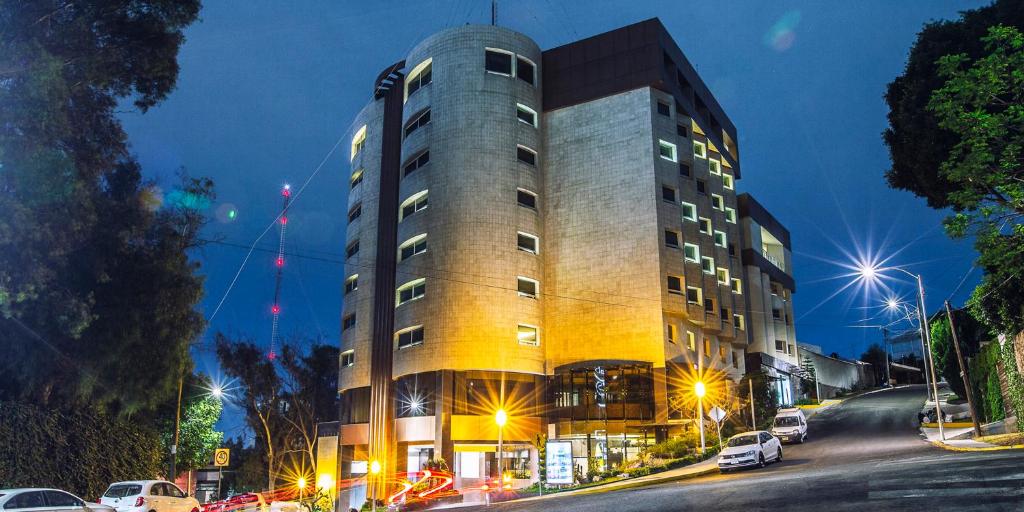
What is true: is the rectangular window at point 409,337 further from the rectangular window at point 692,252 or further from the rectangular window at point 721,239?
the rectangular window at point 721,239

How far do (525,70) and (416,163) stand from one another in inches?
454

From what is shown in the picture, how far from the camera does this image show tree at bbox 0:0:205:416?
62.3 feet

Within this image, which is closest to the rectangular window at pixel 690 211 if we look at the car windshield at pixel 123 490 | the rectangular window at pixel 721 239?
the rectangular window at pixel 721 239

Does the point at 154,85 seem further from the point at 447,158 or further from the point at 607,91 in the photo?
the point at 607,91

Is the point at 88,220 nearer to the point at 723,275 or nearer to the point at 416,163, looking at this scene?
the point at 416,163

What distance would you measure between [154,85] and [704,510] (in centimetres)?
2196

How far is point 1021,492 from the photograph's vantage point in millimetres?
14281

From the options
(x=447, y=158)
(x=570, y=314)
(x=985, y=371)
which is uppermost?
(x=447, y=158)

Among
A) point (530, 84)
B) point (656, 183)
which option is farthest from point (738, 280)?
point (530, 84)

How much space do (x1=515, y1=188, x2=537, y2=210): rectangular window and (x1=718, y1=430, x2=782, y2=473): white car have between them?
27502 mm

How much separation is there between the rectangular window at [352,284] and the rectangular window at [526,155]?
17550mm

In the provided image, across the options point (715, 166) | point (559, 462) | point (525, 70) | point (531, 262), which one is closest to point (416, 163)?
point (525, 70)

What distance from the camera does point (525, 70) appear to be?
58438 mm

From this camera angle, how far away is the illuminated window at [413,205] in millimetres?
55250
